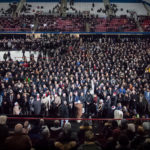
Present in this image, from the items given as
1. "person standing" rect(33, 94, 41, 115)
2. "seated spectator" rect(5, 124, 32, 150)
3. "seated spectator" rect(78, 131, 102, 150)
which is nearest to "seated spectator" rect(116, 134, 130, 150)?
"seated spectator" rect(78, 131, 102, 150)

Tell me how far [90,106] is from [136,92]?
2775mm

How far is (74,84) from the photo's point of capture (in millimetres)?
9641

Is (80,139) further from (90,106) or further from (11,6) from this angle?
(11,6)

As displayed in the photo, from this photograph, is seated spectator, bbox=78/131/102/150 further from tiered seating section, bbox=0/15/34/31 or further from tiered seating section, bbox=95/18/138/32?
tiered seating section, bbox=0/15/34/31

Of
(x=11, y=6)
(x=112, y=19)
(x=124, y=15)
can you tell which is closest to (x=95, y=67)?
(x=112, y=19)

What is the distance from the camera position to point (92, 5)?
29234 mm

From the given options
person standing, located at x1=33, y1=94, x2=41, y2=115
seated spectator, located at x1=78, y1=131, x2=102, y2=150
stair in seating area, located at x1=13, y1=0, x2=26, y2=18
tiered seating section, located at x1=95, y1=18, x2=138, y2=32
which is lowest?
seated spectator, located at x1=78, y1=131, x2=102, y2=150

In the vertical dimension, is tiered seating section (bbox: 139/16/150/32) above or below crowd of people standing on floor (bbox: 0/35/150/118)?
above

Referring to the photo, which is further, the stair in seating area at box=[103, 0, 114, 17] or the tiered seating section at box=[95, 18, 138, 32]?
the stair in seating area at box=[103, 0, 114, 17]

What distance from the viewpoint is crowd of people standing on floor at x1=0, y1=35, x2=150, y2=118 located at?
26.7 feet

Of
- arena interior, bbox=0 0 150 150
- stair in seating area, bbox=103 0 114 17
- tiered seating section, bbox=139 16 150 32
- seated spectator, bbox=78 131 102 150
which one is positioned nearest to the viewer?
seated spectator, bbox=78 131 102 150

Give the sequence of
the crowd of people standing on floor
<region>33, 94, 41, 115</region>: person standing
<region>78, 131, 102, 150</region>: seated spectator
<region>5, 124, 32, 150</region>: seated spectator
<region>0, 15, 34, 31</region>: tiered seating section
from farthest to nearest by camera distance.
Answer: <region>0, 15, 34, 31</region>: tiered seating section → the crowd of people standing on floor → <region>33, 94, 41, 115</region>: person standing → <region>78, 131, 102, 150</region>: seated spectator → <region>5, 124, 32, 150</region>: seated spectator

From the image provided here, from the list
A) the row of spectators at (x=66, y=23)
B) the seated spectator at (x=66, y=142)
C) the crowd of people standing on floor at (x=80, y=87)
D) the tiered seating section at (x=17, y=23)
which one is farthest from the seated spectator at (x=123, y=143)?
the tiered seating section at (x=17, y=23)

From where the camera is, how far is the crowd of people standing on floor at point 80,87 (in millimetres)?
8148
